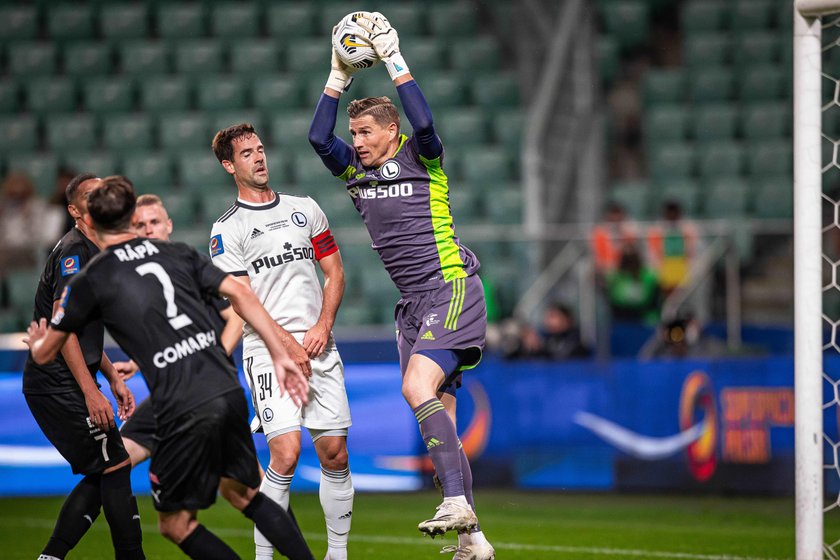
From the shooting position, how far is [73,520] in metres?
6.00

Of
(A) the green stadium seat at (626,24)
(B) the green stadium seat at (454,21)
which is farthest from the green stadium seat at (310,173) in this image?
(A) the green stadium seat at (626,24)

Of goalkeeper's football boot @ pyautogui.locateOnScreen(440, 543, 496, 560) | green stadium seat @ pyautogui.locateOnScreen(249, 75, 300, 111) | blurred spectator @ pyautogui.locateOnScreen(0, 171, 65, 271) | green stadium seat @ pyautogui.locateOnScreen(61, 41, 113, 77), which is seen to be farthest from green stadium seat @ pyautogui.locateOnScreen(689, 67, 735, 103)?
goalkeeper's football boot @ pyautogui.locateOnScreen(440, 543, 496, 560)

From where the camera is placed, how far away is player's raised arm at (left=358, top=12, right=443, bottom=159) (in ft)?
19.3

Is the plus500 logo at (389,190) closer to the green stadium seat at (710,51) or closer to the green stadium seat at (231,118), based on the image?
the green stadium seat at (231,118)

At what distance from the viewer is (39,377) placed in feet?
19.7

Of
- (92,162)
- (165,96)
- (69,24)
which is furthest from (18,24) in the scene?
(92,162)

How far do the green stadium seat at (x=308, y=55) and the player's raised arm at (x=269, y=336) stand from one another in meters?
11.4

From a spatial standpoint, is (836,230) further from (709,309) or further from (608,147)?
(608,147)

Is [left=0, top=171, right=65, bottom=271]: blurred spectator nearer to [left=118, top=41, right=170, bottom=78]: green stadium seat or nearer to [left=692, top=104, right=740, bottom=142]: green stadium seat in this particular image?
[left=118, top=41, right=170, bottom=78]: green stadium seat

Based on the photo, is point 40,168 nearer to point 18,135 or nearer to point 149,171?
point 18,135

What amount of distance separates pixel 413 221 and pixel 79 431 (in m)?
2.04

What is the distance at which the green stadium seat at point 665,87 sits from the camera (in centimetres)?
1566

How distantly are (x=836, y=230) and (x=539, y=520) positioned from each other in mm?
4877

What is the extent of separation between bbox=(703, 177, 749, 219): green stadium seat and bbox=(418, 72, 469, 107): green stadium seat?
145 inches
